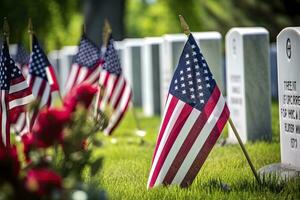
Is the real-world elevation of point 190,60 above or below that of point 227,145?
above

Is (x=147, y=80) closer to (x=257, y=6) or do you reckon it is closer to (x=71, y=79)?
(x=71, y=79)

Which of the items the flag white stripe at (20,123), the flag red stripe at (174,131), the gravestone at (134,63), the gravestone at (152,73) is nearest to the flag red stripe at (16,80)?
the flag red stripe at (174,131)

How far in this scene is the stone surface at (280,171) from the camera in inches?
330

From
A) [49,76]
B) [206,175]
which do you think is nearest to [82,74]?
[49,76]

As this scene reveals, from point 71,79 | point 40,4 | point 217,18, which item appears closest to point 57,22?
point 40,4

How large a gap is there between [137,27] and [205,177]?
82.3 m

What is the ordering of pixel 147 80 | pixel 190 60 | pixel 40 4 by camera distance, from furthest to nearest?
pixel 40 4 < pixel 147 80 < pixel 190 60

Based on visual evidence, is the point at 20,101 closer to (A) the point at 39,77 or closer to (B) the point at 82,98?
(A) the point at 39,77

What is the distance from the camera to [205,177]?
29.3 feet

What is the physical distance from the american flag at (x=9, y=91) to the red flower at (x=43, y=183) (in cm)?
369

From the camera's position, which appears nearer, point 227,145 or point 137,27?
point 227,145

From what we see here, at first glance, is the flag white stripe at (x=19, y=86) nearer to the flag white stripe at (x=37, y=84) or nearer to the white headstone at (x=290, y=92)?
the white headstone at (x=290, y=92)

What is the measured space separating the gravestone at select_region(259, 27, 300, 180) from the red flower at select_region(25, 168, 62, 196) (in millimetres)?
3851

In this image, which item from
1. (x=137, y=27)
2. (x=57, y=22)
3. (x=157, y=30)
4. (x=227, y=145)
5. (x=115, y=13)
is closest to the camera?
(x=227, y=145)
